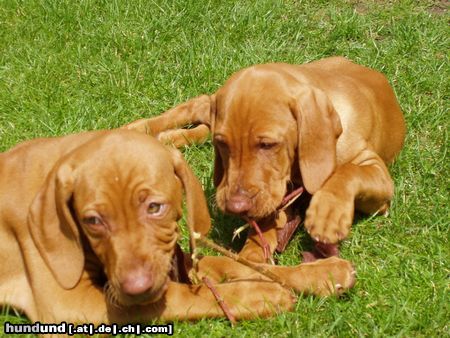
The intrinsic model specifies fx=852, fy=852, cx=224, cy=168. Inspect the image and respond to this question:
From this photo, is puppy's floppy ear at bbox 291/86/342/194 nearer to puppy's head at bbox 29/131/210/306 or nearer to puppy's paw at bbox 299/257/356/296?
puppy's paw at bbox 299/257/356/296

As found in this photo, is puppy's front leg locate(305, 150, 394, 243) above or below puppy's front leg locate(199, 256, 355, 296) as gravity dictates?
above

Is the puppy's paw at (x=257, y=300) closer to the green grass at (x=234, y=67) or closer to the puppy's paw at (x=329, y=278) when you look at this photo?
the puppy's paw at (x=329, y=278)

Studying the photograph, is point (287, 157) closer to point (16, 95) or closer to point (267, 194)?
point (267, 194)

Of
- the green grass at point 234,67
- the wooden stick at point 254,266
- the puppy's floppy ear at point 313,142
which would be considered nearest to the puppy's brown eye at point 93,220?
the wooden stick at point 254,266

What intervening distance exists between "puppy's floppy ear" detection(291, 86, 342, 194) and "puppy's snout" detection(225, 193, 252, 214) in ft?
1.45

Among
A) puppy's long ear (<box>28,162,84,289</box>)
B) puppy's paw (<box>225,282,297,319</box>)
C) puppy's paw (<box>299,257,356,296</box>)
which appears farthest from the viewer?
puppy's paw (<box>299,257,356,296</box>)

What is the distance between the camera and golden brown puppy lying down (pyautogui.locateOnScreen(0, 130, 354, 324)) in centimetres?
427

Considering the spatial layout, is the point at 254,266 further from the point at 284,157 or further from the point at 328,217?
the point at 284,157

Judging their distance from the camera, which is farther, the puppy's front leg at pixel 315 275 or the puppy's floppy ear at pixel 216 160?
the puppy's floppy ear at pixel 216 160

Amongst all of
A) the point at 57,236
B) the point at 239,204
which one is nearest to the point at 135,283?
the point at 57,236

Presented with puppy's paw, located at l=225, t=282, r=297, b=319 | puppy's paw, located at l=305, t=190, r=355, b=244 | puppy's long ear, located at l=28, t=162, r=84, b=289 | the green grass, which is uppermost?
puppy's long ear, located at l=28, t=162, r=84, b=289

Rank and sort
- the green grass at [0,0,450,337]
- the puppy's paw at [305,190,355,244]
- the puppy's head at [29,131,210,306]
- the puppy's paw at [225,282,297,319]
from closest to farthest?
the puppy's head at [29,131,210,306], the puppy's paw at [225,282,297,319], the puppy's paw at [305,190,355,244], the green grass at [0,0,450,337]

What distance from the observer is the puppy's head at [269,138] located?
5.13 m

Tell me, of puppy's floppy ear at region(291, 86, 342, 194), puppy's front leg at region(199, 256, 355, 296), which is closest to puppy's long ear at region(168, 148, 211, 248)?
puppy's front leg at region(199, 256, 355, 296)
